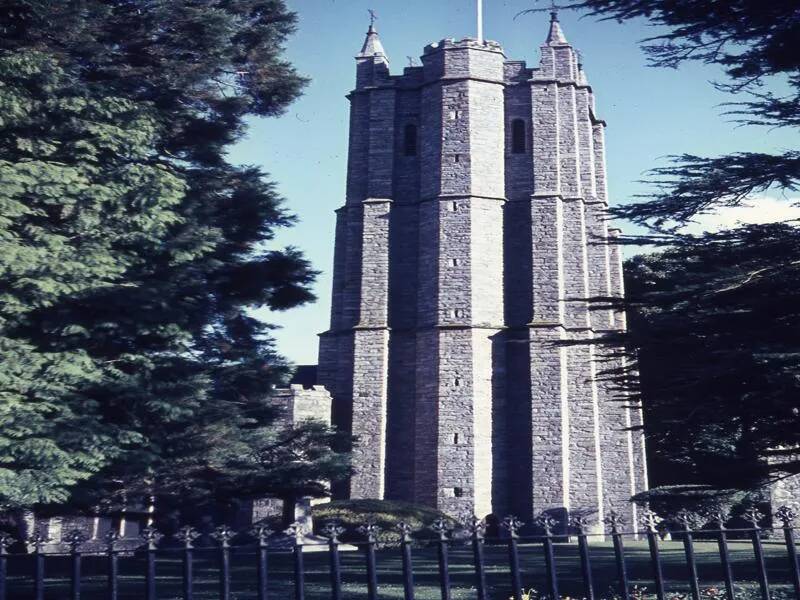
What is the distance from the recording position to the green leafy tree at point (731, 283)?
8734mm

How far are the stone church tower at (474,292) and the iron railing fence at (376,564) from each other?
2927mm

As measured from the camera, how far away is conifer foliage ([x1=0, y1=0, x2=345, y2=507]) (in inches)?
460

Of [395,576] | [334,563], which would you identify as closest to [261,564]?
[334,563]

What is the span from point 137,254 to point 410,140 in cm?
2049

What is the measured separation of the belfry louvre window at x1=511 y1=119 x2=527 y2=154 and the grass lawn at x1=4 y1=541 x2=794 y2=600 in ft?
57.4

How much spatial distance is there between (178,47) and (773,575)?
14.7m

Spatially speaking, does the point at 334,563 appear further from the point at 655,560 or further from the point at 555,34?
the point at 555,34

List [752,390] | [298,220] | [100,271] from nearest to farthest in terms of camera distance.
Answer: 1. [752,390]
2. [100,271]
3. [298,220]

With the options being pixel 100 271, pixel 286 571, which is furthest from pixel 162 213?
pixel 286 571

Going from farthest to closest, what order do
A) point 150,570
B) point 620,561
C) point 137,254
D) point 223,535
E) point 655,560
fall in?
point 137,254, point 655,560, point 620,561, point 223,535, point 150,570

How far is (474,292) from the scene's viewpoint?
29078mm

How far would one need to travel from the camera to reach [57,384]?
474 inches

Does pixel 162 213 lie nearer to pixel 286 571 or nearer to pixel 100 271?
pixel 100 271

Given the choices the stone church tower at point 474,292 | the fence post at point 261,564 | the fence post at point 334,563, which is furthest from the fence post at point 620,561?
the stone church tower at point 474,292
